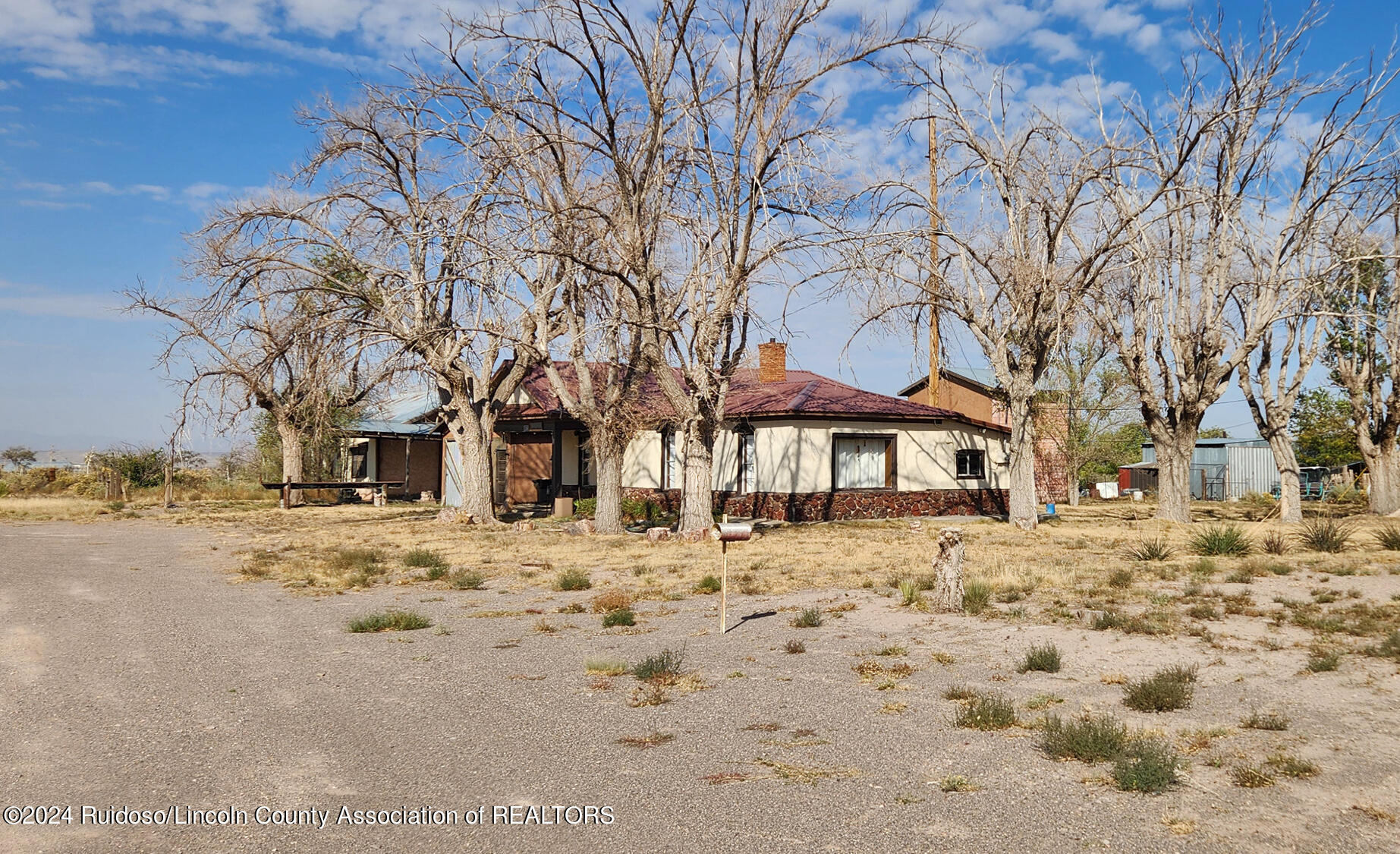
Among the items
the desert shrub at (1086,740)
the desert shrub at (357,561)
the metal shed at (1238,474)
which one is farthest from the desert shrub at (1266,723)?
the metal shed at (1238,474)

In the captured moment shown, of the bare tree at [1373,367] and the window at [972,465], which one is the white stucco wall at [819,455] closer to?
the window at [972,465]

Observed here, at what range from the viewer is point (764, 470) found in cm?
2441

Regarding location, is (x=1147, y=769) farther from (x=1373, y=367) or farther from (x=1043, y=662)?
(x=1373, y=367)

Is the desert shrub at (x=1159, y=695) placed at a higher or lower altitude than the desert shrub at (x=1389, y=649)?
lower

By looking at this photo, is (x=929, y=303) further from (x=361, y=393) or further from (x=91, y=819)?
(x=91, y=819)

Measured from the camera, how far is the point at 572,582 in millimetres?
12523

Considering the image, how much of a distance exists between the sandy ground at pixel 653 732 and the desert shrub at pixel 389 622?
9.9 inches

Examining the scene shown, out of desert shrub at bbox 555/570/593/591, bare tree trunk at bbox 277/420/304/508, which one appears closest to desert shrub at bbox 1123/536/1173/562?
desert shrub at bbox 555/570/593/591

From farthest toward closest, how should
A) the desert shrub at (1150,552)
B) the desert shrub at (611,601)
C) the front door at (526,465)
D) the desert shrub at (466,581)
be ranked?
1. the front door at (526,465)
2. the desert shrub at (1150,552)
3. the desert shrub at (466,581)
4. the desert shrub at (611,601)

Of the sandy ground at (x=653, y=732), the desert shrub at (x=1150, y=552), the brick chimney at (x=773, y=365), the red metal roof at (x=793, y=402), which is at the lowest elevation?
the sandy ground at (x=653, y=732)

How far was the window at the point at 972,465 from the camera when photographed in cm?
2686

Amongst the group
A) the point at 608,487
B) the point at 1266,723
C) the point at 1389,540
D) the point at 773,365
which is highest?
the point at 773,365

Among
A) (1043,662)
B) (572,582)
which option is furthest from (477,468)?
(1043,662)

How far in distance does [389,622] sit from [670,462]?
1695 centimetres
